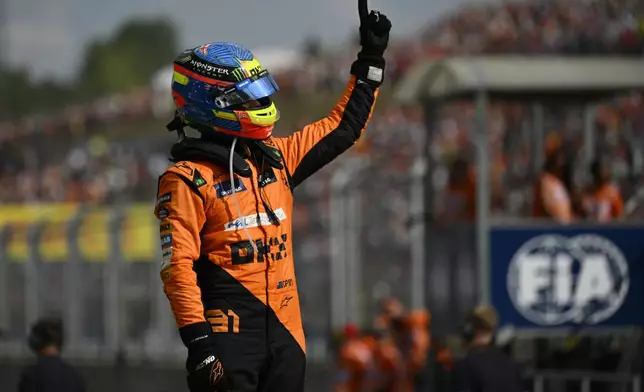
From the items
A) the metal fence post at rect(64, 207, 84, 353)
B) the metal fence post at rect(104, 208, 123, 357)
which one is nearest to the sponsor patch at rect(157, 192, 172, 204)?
the metal fence post at rect(104, 208, 123, 357)

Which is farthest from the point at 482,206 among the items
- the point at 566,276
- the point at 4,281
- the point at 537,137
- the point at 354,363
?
the point at 4,281

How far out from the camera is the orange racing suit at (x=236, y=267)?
177 inches

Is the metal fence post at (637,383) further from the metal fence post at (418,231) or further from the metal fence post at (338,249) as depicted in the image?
the metal fence post at (338,249)

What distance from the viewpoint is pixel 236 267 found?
15.1ft

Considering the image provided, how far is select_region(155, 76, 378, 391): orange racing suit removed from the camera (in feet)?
14.7

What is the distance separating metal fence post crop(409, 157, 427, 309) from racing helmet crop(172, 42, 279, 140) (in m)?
6.18

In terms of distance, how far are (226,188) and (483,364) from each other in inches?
89.6

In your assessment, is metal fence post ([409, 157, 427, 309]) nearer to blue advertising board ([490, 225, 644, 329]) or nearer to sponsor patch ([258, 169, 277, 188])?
blue advertising board ([490, 225, 644, 329])

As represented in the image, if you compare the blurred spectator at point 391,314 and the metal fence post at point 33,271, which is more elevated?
the metal fence post at point 33,271

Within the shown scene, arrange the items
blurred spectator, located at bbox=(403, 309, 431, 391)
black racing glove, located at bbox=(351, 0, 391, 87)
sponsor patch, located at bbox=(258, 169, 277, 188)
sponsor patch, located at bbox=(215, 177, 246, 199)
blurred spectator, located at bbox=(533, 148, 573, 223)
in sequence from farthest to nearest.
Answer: blurred spectator, located at bbox=(403, 309, 431, 391) → blurred spectator, located at bbox=(533, 148, 573, 223) → black racing glove, located at bbox=(351, 0, 391, 87) → sponsor patch, located at bbox=(258, 169, 277, 188) → sponsor patch, located at bbox=(215, 177, 246, 199)

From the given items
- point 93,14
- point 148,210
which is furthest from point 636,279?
point 93,14

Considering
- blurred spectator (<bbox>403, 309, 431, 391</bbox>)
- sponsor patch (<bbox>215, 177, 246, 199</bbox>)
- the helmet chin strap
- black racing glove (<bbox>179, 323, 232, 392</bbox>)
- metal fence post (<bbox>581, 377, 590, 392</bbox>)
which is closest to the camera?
black racing glove (<bbox>179, 323, 232, 392</bbox>)

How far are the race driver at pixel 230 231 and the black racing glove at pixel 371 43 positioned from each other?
16.4 inches

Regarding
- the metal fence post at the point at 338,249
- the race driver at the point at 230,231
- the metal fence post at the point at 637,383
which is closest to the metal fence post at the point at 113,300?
the metal fence post at the point at 338,249
